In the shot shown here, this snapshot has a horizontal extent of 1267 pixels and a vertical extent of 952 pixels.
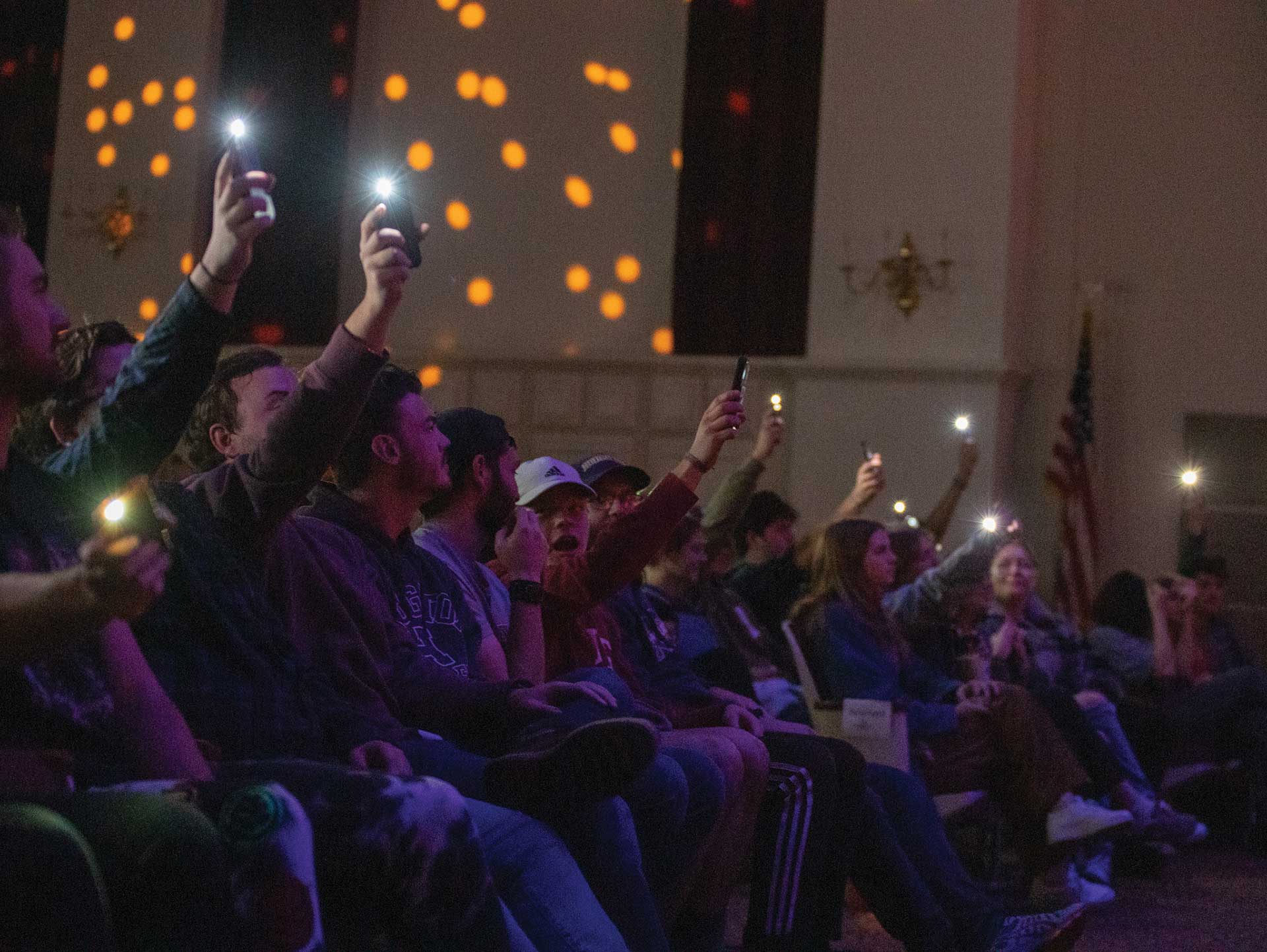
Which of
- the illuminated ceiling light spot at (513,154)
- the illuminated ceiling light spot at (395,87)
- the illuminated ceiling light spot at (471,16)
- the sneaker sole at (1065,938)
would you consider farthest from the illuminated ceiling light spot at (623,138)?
the sneaker sole at (1065,938)

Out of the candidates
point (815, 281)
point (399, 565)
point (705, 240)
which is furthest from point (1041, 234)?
point (399, 565)

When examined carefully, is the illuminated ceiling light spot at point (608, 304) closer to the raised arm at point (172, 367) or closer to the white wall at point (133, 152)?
the white wall at point (133, 152)

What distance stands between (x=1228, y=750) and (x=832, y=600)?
246 centimetres

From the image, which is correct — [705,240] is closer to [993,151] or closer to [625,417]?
[625,417]

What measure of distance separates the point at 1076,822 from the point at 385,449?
2501 millimetres

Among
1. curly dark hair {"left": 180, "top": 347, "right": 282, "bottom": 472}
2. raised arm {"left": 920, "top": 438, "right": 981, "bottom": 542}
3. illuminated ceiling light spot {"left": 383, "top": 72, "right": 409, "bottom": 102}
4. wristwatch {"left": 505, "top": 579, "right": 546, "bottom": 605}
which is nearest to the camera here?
curly dark hair {"left": 180, "top": 347, "right": 282, "bottom": 472}

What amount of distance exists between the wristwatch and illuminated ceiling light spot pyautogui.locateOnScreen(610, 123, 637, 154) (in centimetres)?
570

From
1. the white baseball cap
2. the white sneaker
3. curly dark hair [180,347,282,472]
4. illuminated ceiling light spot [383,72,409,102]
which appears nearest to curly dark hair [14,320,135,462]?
curly dark hair [180,347,282,472]

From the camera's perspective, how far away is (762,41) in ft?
26.3

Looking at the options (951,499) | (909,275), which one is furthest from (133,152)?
(951,499)

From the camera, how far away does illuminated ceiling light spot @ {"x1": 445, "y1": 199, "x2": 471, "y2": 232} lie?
838cm

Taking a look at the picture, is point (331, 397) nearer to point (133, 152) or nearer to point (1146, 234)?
point (1146, 234)

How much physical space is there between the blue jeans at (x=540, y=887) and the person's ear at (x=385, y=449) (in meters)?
0.66

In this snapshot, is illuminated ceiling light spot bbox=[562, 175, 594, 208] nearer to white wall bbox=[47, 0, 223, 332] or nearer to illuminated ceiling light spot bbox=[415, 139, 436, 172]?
illuminated ceiling light spot bbox=[415, 139, 436, 172]
